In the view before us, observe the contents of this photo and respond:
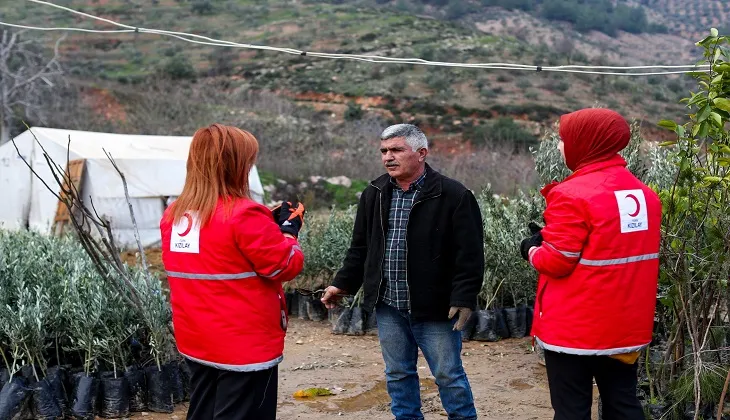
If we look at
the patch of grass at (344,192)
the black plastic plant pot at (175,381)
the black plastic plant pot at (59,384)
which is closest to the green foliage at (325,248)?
the black plastic plant pot at (175,381)

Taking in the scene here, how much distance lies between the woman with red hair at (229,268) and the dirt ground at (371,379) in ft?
6.35

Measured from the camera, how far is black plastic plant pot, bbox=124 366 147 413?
489 centimetres

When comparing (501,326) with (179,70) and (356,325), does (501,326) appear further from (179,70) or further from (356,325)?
(179,70)

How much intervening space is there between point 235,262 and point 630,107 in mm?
34591

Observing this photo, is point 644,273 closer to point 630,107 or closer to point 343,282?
point 343,282

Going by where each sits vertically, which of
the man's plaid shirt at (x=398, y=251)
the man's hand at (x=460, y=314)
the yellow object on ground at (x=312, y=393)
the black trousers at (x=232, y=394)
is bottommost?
the yellow object on ground at (x=312, y=393)

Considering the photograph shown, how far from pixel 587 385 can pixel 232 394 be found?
1378 millimetres

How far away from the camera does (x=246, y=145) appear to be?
3.06m

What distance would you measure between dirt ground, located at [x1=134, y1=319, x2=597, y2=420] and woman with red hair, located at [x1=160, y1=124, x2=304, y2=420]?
1.94 meters

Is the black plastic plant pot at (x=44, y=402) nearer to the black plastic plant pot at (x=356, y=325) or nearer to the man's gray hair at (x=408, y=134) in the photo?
the man's gray hair at (x=408, y=134)

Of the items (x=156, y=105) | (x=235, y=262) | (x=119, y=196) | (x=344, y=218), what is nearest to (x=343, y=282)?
(x=235, y=262)

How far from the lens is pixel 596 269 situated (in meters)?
3.00

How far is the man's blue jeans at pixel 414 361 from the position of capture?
12.2 ft

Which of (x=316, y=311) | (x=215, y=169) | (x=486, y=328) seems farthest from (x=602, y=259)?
(x=316, y=311)
